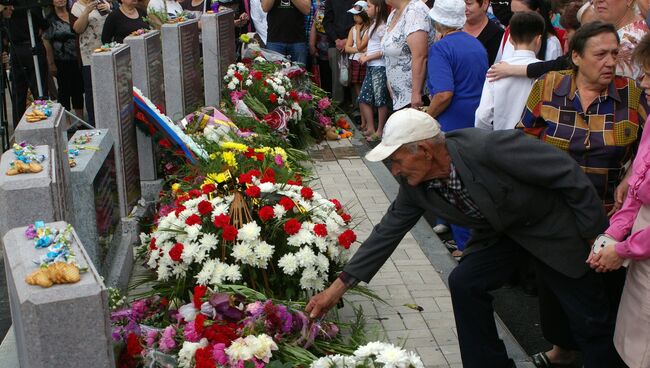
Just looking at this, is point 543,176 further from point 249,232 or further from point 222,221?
point 222,221

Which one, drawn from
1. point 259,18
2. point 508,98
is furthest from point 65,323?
point 259,18

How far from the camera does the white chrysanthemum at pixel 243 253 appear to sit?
4688mm

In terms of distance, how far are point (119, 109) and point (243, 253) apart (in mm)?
2113

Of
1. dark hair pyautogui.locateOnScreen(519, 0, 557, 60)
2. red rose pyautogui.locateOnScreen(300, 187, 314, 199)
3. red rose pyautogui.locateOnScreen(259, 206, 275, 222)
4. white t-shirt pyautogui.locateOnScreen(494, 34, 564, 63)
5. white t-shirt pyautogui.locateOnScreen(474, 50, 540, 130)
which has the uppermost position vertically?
dark hair pyautogui.locateOnScreen(519, 0, 557, 60)

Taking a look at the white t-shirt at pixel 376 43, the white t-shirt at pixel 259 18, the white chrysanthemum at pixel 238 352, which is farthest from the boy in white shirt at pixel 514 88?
the white t-shirt at pixel 259 18

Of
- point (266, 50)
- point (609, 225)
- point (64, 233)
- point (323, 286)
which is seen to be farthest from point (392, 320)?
point (266, 50)

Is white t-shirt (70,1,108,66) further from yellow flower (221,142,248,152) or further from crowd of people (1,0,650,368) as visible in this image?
crowd of people (1,0,650,368)

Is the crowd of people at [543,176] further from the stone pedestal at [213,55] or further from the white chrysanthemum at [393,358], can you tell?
the stone pedestal at [213,55]

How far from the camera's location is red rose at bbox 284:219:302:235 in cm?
479

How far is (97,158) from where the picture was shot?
18.0ft

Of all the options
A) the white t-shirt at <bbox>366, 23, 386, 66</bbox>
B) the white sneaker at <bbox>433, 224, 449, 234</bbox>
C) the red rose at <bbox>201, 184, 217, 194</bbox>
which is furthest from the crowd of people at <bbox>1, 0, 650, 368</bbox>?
the white t-shirt at <bbox>366, 23, 386, 66</bbox>

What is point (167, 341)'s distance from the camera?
4.07 metres

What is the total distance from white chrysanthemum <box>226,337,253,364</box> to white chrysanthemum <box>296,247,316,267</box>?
927mm

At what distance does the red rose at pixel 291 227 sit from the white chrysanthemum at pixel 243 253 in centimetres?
22
